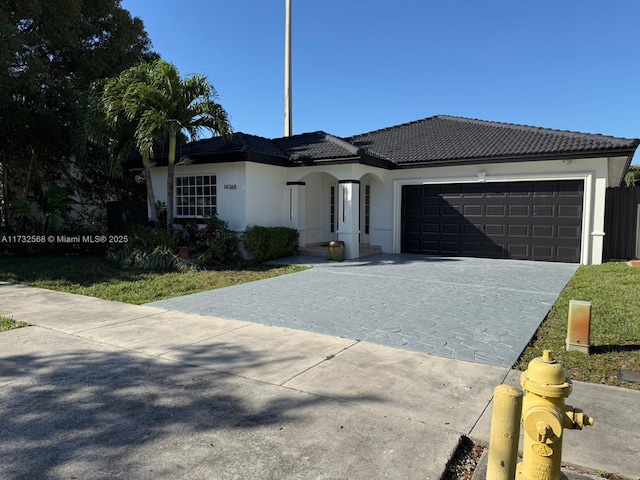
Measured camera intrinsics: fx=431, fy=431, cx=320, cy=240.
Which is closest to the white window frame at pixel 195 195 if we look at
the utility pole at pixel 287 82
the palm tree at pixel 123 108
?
the palm tree at pixel 123 108

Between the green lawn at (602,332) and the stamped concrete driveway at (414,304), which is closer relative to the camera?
the green lawn at (602,332)

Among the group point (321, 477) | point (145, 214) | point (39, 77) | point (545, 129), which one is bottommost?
point (321, 477)

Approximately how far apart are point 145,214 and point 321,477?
15022 mm

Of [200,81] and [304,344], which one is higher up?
[200,81]

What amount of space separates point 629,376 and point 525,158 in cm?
959

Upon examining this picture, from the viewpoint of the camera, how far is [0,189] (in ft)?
52.4

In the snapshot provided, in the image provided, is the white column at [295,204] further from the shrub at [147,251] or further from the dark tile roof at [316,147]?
the shrub at [147,251]

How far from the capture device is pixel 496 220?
13680 millimetres

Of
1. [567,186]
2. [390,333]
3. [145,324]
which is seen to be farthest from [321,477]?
[567,186]

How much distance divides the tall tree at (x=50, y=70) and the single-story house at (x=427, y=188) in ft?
12.4

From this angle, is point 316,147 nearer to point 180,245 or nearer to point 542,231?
point 180,245

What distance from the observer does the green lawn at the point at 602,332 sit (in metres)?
4.67

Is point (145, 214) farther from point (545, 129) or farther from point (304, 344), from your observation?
point (545, 129)

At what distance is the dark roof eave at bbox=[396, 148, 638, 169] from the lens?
37.7 ft
